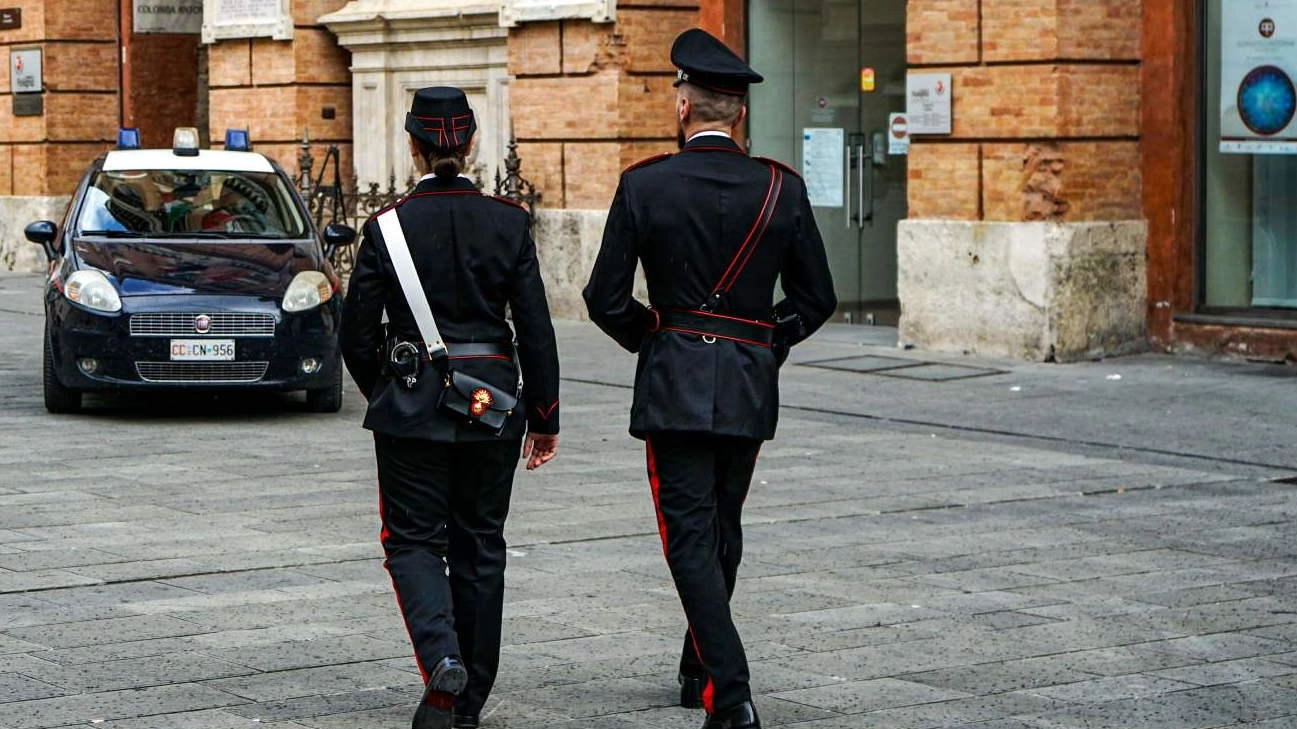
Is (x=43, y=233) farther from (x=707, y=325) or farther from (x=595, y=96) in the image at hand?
(x=707, y=325)

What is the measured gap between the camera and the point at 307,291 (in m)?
12.8

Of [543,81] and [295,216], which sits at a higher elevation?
[543,81]

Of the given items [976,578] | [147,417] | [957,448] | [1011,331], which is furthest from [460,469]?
[1011,331]

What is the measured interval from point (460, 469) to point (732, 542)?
30.6 inches

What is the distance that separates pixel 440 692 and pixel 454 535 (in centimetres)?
54

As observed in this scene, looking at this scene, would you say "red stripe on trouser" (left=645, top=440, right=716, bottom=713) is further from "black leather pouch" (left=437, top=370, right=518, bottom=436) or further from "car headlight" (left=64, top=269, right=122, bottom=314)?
"car headlight" (left=64, top=269, right=122, bottom=314)

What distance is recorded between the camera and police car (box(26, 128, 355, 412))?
40.8 ft

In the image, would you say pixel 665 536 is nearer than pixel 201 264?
Yes

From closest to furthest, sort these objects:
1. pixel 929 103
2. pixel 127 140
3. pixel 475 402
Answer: pixel 475 402 → pixel 127 140 → pixel 929 103

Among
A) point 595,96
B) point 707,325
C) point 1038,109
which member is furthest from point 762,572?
point 595,96

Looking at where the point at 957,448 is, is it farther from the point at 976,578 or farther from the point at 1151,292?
the point at 1151,292

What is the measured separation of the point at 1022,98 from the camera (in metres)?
15.6

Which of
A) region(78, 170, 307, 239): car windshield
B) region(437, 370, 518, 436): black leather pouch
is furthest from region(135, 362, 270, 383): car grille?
region(437, 370, 518, 436): black leather pouch

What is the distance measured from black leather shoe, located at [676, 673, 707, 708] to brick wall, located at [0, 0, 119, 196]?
21501mm
